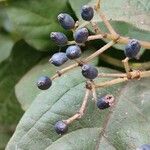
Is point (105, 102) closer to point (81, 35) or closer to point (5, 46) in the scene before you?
point (81, 35)

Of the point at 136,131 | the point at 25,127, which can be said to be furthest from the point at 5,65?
the point at 136,131

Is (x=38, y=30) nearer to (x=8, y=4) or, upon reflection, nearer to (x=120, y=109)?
(x=8, y=4)

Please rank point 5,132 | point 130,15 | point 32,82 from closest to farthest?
point 130,15 → point 32,82 → point 5,132

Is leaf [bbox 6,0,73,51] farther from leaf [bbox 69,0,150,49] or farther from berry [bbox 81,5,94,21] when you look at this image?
berry [bbox 81,5,94,21]

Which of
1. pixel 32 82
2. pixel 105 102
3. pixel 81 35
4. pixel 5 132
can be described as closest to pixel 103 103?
pixel 105 102

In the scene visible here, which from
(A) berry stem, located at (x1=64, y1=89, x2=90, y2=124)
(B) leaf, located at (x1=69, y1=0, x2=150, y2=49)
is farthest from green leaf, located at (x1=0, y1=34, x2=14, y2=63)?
(A) berry stem, located at (x1=64, y1=89, x2=90, y2=124)
